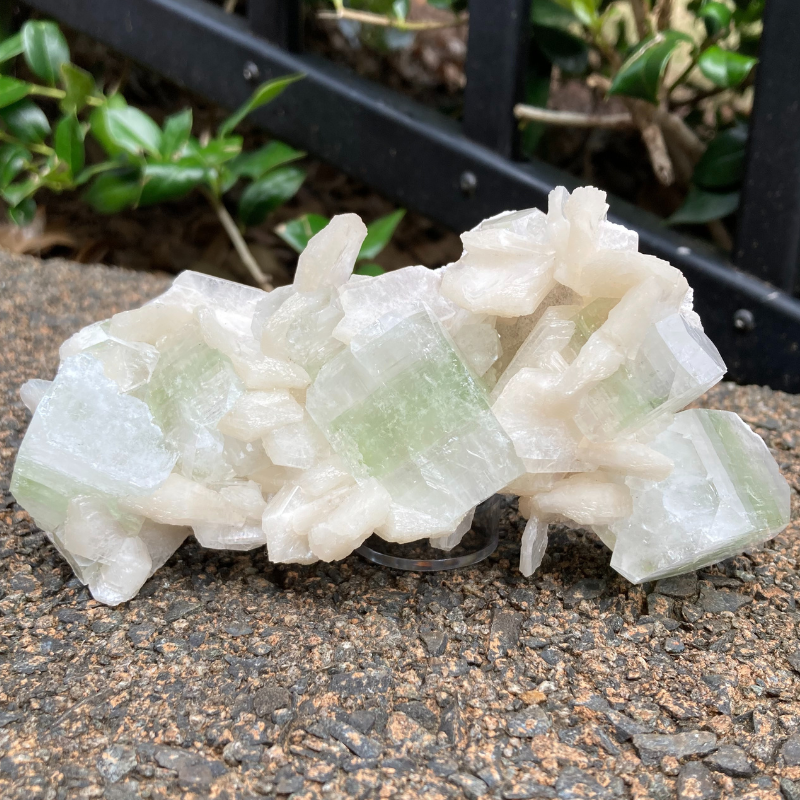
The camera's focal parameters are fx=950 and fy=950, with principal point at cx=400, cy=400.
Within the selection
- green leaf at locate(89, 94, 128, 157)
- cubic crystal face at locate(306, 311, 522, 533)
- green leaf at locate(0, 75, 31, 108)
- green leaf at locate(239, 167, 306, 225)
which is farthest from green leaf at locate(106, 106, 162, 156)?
cubic crystal face at locate(306, 311, 522, 533)

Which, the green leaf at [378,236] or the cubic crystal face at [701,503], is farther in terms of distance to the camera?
the green leaf at [378,236]

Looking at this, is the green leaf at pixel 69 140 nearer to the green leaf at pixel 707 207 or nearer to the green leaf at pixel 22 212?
the green leaf at pixel 22 212

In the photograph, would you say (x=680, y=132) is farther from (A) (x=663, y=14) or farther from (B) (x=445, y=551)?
(B) (x=445, y=551)

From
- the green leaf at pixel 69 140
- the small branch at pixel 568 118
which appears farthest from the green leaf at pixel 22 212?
the small branch at pixel 568 118

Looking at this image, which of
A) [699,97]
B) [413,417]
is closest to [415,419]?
[413,417]

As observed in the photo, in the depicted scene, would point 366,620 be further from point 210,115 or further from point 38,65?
point 210,115

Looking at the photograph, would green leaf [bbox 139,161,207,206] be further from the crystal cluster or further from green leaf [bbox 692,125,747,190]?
green leaf [bbox 692,125,747,190]

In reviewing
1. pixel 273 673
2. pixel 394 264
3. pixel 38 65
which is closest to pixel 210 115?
pixel 394 264

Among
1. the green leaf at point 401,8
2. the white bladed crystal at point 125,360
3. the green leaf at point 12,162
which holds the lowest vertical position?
the green leaf at point 12,162
